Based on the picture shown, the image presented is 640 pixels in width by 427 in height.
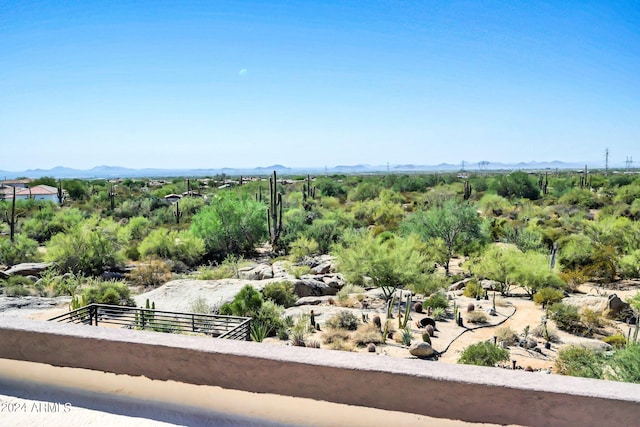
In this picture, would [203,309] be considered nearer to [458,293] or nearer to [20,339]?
[458,293]

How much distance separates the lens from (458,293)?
A: 73.7 feet

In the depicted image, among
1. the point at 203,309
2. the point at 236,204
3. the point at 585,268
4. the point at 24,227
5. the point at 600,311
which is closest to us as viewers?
the point at 203,309

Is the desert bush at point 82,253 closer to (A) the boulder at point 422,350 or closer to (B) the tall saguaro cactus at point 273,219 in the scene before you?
(B) the tall saguaro cactus at point 273,219

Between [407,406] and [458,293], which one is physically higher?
[407,406]

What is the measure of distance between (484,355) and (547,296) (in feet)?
26.4

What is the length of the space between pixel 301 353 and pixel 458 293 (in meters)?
21.0

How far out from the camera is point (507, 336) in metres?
15.6

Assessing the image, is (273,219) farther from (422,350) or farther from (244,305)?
(422,350)

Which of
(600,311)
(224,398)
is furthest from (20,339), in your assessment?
(600,311)

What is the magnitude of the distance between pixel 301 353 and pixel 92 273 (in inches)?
1008

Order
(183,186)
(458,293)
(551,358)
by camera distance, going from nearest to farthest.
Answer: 1. (551,358)
2. (458,293)
3. (183,186)

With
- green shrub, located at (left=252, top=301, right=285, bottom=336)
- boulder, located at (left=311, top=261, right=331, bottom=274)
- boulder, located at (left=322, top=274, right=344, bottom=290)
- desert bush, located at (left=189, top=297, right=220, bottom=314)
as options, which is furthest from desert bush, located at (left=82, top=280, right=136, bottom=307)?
boulder, located at (left=311, top=261, right=331, bottom=274)

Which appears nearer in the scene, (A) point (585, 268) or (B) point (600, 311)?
(B) point (600, 311)

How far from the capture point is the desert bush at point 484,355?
1277 cm
